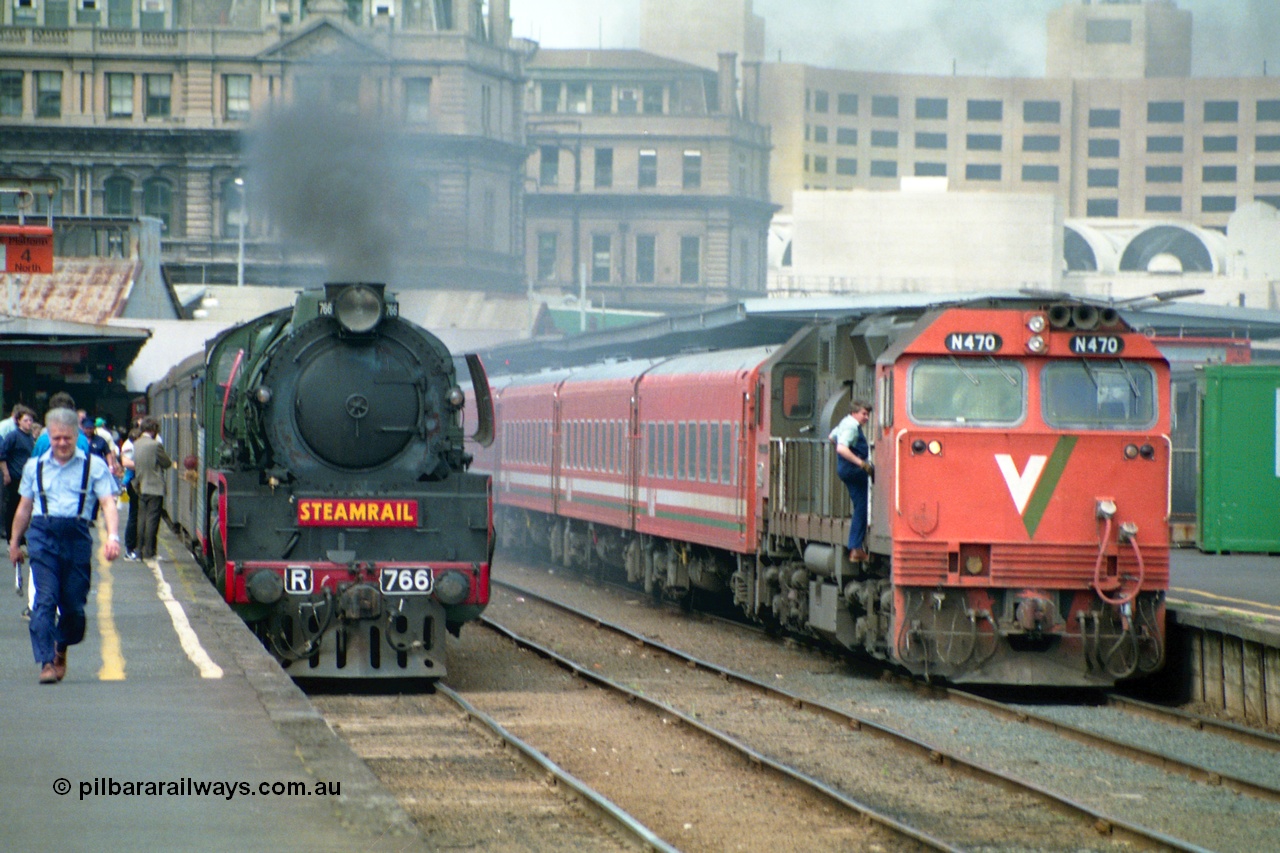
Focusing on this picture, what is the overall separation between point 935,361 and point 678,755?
4.31 meters

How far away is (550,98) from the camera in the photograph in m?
120

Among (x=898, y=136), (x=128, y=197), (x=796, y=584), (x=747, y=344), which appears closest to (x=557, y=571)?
(x=747, y=344)

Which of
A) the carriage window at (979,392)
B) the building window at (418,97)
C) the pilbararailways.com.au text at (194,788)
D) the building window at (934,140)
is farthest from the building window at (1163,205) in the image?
the pilbararailways.com.au text at (194,788)

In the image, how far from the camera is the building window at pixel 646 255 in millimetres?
115625

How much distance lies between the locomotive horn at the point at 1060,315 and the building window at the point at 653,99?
106m

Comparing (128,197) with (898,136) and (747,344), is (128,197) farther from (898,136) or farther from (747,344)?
(898,136)

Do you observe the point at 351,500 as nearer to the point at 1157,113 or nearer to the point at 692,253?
the point at 692,253

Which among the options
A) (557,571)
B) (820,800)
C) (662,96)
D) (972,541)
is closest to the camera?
(820,800)

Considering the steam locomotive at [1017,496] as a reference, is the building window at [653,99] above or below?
above

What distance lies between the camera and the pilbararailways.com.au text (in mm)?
8359

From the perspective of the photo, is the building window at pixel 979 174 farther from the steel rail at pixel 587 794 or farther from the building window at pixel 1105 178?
the steel rail at pixel 587 794

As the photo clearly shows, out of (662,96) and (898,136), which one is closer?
(662,96)

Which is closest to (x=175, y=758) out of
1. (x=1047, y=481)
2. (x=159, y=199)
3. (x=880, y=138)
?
(x=1047, y=481)

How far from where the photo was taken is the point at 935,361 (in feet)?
48.3
